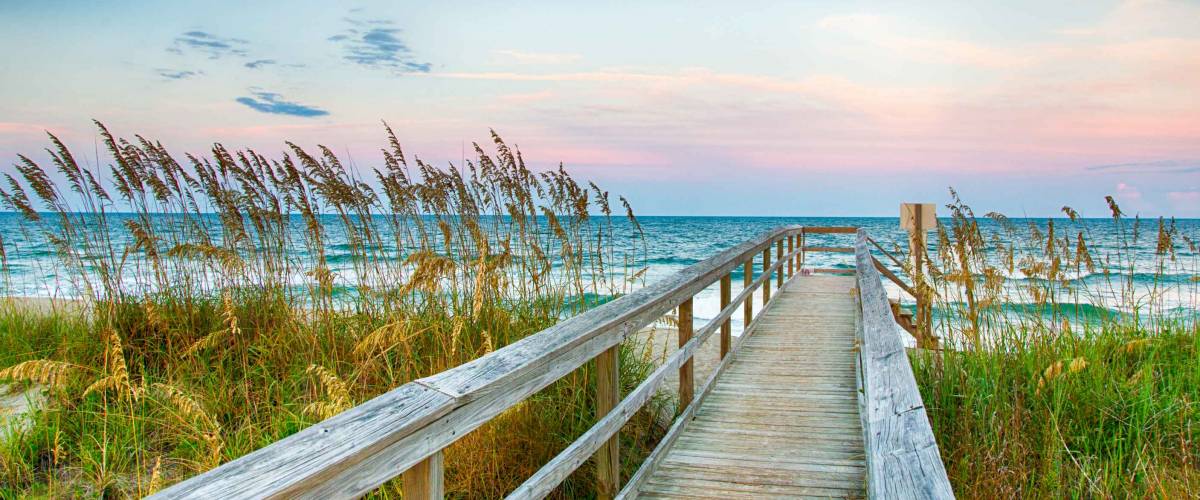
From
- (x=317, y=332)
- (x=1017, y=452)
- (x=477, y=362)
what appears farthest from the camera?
(x=317, y=332)

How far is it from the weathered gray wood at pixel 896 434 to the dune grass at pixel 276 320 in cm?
194

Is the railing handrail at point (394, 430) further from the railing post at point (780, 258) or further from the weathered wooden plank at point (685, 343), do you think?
the railing post at point (780, 258)

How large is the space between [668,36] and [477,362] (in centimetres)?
1103

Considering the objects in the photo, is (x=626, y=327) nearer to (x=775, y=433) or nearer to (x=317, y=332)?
(x=775, y=433)

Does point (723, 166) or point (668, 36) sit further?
point (723, 166)

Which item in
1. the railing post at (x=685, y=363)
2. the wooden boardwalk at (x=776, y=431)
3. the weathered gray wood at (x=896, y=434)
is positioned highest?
the weathered gray wood at (x=896, y=434)

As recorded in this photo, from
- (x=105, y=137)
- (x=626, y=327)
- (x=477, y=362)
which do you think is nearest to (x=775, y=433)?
(x=626, y=327)

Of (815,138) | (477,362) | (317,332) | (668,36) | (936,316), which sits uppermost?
(668,36)

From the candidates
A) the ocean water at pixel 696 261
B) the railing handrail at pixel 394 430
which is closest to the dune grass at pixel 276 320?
the ocean water at pixel 696 261

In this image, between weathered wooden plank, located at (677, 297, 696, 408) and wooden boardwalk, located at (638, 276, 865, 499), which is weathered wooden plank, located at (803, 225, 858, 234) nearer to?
wooden boardwalk, located at (638, 276, 865, 499)

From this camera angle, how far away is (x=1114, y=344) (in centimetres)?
541

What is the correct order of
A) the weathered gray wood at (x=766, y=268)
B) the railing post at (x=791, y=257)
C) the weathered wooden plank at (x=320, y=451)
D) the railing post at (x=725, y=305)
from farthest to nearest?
the railing post at (x=791, y=257), the weathered gray wood at (x=766, y=268), the railing post at (x=725, y=305), the weathered wooden plank at (x=320, y=451)

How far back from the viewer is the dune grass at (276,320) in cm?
388

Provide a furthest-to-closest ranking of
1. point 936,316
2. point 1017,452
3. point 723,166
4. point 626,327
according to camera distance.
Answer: point 723,166, point 936,316, point 1017,452, point 626,327
